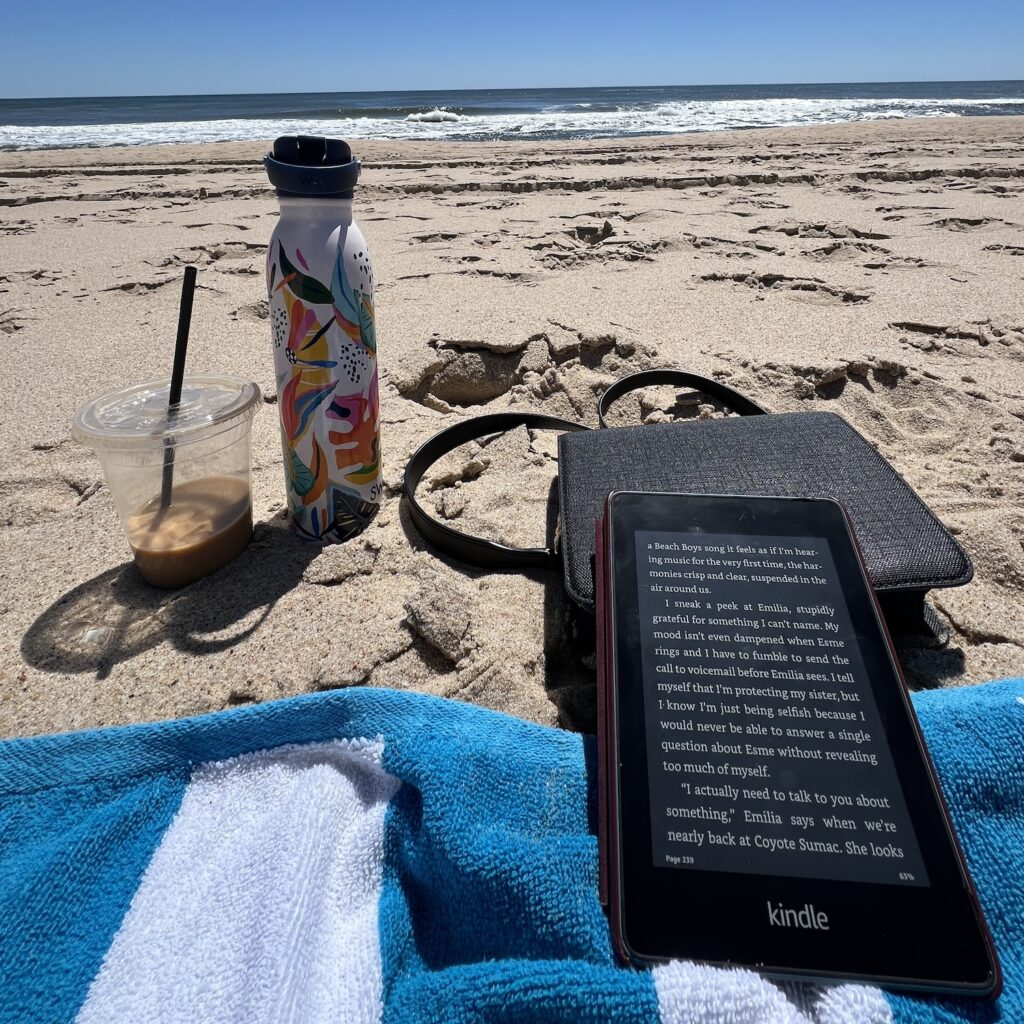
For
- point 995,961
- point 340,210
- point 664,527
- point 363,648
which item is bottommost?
point 363,648

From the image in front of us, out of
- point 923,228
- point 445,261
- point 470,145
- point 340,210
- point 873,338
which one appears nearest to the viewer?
point 340,210

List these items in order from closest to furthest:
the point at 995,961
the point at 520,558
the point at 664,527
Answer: the point at 995,961 → the point at 664,527 → the point at 520,558

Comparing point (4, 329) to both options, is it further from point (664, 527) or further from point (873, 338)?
point (873, 338)

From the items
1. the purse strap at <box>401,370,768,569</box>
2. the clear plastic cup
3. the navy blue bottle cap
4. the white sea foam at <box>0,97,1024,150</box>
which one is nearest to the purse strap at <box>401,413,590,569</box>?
the purse strap at <box>401,370,768,569</box>

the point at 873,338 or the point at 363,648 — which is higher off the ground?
the point at 873,338

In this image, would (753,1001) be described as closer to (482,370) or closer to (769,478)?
(769,478)

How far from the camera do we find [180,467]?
41.8 inches

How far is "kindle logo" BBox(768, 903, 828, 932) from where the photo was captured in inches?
20.1

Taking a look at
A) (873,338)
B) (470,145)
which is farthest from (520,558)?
(470,145)

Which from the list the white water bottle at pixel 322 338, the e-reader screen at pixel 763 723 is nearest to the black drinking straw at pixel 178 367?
the white water bottle at pixel 322 338

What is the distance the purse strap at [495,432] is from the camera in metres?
1.16

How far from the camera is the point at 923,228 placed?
116 inches

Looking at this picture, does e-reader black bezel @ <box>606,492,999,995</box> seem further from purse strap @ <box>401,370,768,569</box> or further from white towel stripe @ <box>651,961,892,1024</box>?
purse strap @ <box>401,370,768,569</box>

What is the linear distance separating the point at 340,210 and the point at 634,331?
1.19m
